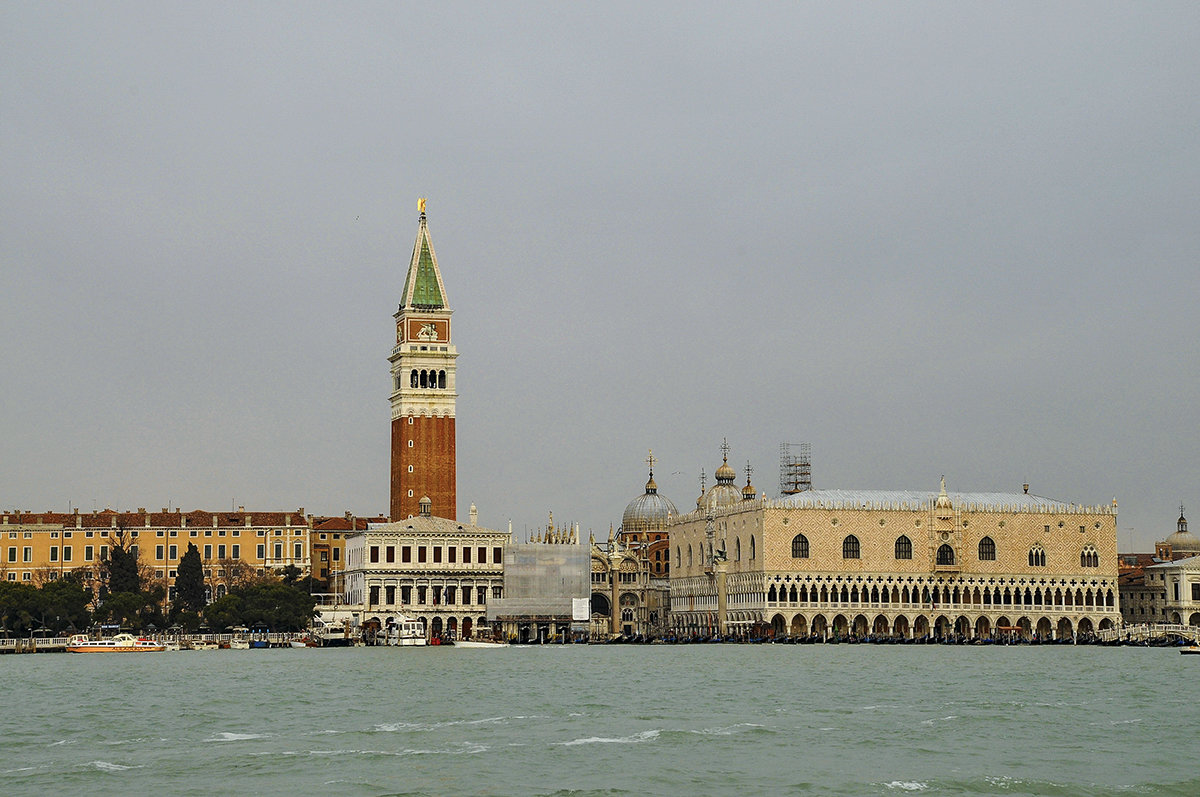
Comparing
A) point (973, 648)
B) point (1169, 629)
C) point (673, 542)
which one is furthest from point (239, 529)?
point (1169, 629)

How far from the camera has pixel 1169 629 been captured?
102750mm

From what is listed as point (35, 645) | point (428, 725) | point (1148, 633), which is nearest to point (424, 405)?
point (35, 645)

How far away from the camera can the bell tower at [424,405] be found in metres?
118

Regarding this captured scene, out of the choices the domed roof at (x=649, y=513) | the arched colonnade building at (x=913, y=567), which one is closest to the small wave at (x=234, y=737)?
the arched colonnade building at (x=913, y=567)

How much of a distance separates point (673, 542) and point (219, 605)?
39.5 metres

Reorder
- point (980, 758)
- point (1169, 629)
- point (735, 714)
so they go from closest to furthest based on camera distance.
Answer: point (980, 758)
point (735, 714)
point (1169, 629)

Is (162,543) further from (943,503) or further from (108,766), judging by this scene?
(108,766)

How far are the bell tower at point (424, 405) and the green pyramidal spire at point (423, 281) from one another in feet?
0.22

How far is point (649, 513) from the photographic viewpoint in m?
146

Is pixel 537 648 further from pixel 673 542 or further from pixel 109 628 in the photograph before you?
pixel 673 542

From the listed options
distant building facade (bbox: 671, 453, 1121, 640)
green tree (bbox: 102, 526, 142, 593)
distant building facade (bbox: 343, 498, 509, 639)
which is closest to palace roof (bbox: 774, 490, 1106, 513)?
distant building facade (bbox: 671, 453, 1121, 640)

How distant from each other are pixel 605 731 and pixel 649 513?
10998 cm

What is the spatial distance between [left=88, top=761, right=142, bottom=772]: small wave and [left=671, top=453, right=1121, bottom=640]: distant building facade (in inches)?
3130

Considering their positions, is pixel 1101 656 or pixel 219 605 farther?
pixel 219 605
